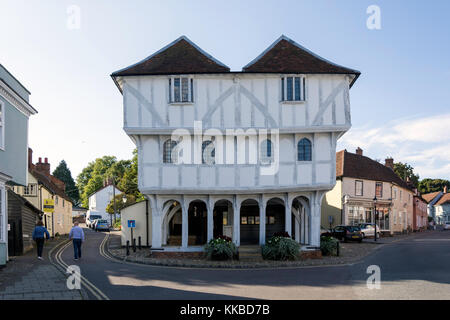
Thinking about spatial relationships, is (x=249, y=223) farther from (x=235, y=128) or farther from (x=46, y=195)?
(x=46, y=195)

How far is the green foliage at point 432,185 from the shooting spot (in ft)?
382

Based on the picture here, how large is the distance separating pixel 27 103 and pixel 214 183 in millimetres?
9413

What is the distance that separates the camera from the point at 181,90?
21.8m

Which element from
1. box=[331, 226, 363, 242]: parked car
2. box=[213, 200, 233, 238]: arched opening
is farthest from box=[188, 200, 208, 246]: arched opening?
box=[331, 226, 363, 242]: parked car

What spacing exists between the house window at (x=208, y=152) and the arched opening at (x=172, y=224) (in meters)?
3.02

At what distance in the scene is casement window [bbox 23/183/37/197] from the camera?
35156mm

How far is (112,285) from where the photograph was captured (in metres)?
12.9

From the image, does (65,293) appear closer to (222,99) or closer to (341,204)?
(222,99)

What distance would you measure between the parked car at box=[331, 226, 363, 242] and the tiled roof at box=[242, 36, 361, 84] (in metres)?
15.1

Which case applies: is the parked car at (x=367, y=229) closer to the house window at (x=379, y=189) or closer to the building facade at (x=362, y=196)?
the building facade at (x=362, y=196)

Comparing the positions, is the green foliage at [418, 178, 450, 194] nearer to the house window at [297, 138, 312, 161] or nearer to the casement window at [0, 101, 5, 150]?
the house window at [297, 138, 312, 161]

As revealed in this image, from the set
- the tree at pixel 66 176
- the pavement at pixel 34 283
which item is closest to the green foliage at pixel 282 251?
the pavement at pixel 34 283

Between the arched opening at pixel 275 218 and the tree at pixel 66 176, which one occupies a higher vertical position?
the tree at pixel 66 176
